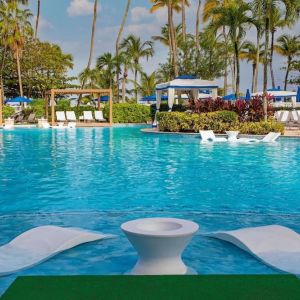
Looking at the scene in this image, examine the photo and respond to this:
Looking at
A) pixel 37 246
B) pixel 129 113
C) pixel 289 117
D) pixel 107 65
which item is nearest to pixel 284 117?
pixel 289 117

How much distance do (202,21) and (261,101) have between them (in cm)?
2622

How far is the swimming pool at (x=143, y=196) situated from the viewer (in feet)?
17.1

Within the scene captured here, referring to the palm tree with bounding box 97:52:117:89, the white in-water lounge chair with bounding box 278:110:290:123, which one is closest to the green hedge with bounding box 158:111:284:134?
the white in-water lounge chair with bounding box 278:110:290:123

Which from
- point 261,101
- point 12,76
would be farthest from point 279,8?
point 12,76

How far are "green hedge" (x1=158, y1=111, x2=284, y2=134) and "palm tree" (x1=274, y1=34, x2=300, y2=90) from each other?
3585 cm

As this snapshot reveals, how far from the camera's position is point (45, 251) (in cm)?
517

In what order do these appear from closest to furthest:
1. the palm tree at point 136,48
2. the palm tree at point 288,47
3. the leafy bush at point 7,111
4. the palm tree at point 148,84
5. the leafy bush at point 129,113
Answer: the leafy bush at point 129,113, the leafy bush at point 7,111, the palm tree at point 136,48, the palm tree at point 148,84, the palm tree at point 288,47

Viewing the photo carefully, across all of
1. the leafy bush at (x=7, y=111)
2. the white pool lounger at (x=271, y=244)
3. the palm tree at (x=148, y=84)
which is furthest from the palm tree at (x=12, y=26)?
the white pool lounger at (x=271, y=244)

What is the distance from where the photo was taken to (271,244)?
528cm

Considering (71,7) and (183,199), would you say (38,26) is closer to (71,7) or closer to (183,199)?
(71,7)

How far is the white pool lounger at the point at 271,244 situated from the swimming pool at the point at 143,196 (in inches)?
3.9

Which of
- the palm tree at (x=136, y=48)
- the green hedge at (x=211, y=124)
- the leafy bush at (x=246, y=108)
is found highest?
the palm tree at (x=136, y=48)
